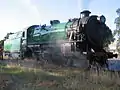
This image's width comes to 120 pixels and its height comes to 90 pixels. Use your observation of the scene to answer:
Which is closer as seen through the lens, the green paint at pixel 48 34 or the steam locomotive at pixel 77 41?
the steam locomotive at pixel 77 41

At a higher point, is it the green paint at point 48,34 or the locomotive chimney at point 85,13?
the locomotive chimney at point 85,13

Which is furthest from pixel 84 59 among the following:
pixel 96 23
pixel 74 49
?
pixel 96 23

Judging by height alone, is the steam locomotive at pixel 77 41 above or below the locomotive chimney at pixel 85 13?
below

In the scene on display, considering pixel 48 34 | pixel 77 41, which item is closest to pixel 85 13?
pixel 77 41

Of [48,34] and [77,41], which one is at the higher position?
[48,34]

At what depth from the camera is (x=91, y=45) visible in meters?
15.0

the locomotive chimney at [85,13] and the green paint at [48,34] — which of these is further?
the green paint at [48,34]

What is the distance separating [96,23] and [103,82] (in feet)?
20.5

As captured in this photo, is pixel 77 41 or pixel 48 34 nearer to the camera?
pixel 77 41

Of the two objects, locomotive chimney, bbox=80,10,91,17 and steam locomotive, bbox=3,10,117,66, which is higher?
locomotive chimney, bbox=80,10,91,17

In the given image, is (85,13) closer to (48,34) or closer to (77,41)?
(77,41)

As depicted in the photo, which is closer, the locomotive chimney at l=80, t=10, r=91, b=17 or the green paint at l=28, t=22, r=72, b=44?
the locomotive chimney at l=80, t=10, r=91, b=17

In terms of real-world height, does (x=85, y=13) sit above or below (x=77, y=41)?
above

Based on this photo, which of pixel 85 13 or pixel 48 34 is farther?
pixel 48 34
